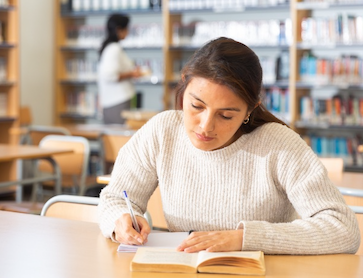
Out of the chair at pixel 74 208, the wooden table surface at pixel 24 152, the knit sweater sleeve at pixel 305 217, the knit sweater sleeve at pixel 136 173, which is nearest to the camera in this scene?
the knit sweater sleeve at pixel 305 217

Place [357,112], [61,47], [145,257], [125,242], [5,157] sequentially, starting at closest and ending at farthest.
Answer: [145,257], [125,242], [5,157], [357,112], [61,47]

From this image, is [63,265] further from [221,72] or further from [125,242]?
[221,72]

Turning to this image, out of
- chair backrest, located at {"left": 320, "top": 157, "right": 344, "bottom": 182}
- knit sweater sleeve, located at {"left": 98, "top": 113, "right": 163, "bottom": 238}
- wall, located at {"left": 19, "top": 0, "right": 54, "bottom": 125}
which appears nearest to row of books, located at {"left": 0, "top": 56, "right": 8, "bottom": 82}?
wall, located at {"left": 19, "top": 0, "right": 54, "bottom": 125}

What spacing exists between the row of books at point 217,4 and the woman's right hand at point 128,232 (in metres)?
4.59

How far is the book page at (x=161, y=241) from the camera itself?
59.0 inches

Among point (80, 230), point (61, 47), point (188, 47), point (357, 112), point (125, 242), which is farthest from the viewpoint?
point (61, 47)

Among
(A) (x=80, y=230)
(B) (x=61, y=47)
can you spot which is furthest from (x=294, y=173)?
(B) (x=61, y=47)

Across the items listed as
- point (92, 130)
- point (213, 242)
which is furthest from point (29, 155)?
point (213, 242)

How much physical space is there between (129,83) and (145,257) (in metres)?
4.49

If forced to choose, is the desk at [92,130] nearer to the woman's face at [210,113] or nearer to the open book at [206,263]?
the woman's face at [210,113]

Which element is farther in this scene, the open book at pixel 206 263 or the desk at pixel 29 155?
the desk at pixel 29 155

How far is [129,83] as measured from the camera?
18.9ft

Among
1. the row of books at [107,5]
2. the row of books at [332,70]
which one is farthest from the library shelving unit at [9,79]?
the row of books at [332,70]

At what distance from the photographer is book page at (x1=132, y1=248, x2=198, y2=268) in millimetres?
1328
